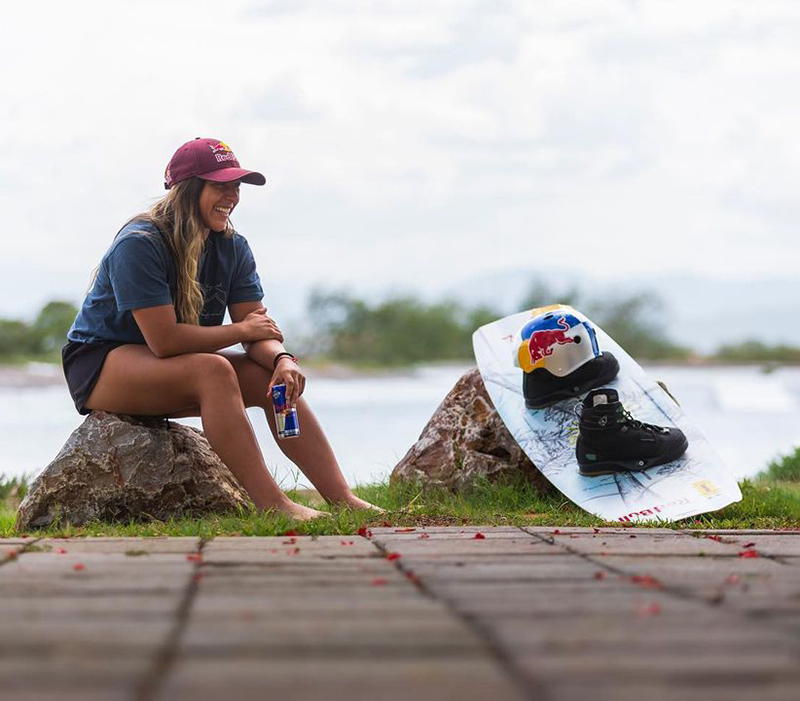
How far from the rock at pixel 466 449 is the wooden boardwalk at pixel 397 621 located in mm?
1502

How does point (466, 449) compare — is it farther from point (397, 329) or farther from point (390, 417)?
point (397, 329)

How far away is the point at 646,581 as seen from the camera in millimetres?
2049

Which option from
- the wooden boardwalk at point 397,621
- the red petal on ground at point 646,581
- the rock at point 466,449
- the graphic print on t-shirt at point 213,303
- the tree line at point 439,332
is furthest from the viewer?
the tree line at point 439,332

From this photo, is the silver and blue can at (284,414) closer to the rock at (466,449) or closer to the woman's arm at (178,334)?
the woman's arm at (178,334)

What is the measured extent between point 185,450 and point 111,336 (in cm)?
44

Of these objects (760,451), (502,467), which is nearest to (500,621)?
(502,467)

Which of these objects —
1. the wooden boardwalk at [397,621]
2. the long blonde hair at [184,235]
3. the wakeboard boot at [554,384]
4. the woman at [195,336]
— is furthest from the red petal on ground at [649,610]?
the wakeboard boot at [554,384]

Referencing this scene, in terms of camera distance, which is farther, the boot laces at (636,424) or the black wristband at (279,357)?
the boot laces at (636,424)

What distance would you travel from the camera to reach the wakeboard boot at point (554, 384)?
418cm

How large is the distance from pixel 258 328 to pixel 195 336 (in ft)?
0.86

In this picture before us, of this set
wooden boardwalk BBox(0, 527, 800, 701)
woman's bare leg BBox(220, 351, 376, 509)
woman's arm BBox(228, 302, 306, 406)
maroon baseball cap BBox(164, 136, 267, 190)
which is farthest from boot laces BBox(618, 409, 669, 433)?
maroon baseball cap BBox(164, 136, 267, 190)

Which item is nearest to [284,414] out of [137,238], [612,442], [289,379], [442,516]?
[289,379]

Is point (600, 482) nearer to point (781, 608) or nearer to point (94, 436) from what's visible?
point (94, 436)

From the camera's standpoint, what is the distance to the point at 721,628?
161 cm
